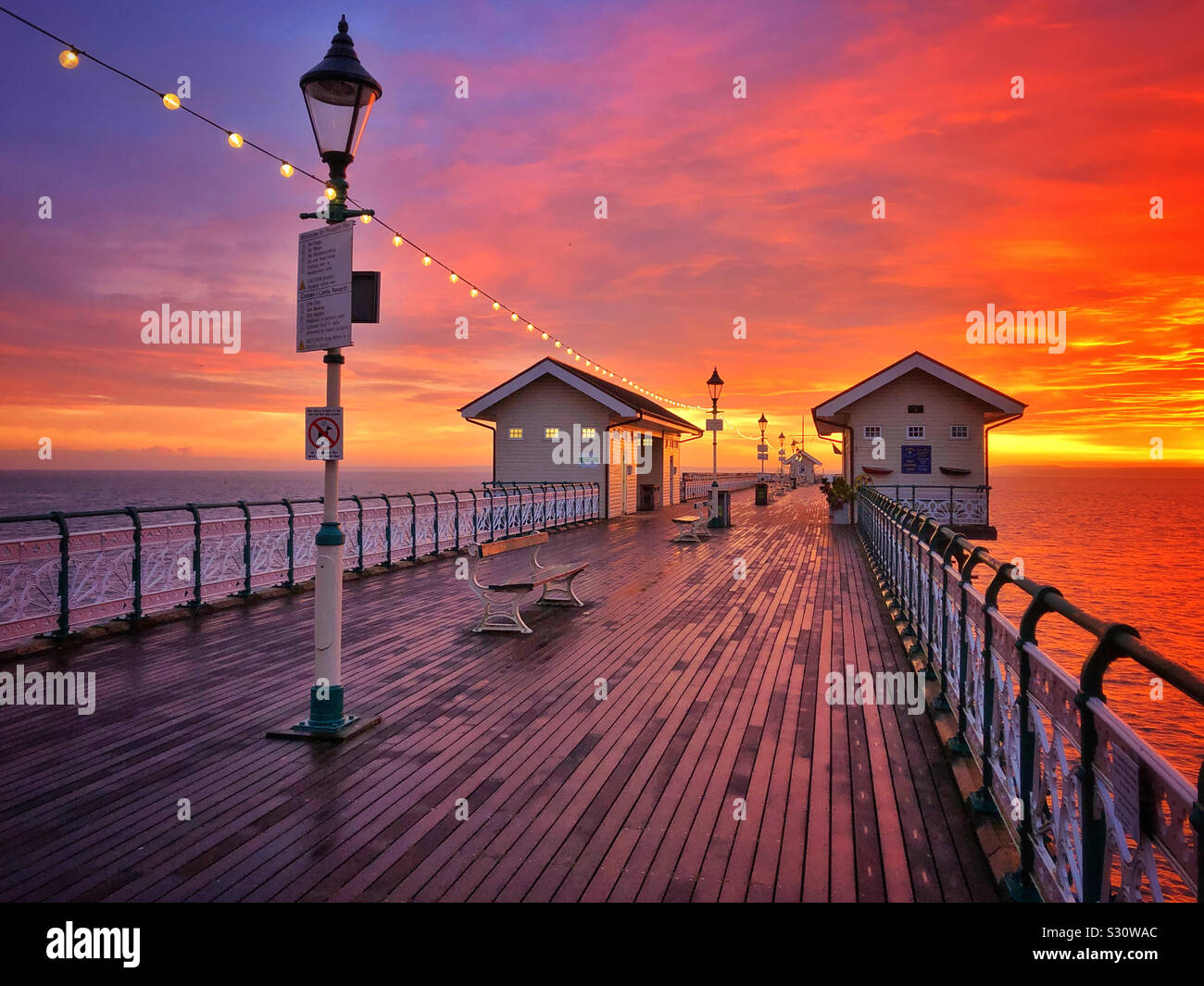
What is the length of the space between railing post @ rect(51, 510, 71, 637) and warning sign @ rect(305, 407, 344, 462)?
11.8ft

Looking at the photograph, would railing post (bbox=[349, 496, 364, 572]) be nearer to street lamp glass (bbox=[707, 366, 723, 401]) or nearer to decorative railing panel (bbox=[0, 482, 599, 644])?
decorative railing panel (bbox=[0, 482, 599, 644])

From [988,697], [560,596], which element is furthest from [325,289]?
[560,596]

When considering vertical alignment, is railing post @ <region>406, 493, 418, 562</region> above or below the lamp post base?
above

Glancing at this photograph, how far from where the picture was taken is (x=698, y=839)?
3369 mm

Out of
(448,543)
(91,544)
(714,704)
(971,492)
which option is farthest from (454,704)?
(971,492)

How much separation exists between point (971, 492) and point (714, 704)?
20.3 meters

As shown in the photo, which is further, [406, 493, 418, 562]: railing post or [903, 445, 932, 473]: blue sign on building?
[903, 445, 932, 473]: blue sign on building

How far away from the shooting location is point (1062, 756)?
8.23 feet

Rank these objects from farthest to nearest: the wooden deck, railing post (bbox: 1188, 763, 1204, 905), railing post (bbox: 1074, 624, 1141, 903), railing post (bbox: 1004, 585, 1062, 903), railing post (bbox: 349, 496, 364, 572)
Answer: railing post (bbox: 349, 496, 364, 572), the wooden deck, railing post (bbox: 1004, 585, 1062, 903), railing post (bbox: 1074, 624, 1141, 903), railing post (bbox: 1188, 763, 1204, 905)

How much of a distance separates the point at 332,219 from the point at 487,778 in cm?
370

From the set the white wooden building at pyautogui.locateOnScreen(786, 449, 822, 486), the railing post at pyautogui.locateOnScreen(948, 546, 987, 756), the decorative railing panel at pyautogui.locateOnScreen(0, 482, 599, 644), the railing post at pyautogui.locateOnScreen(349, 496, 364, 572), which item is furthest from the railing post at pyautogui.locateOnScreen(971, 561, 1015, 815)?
the white wooden building at pyautogui.locateOnScreen(786, 449, 822, 486)

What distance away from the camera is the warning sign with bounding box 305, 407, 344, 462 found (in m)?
4.73
